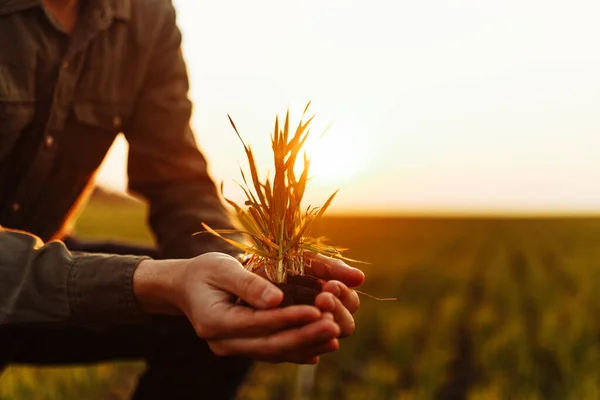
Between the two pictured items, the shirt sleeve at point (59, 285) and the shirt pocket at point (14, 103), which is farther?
the shirt pocket at point (14, 103)

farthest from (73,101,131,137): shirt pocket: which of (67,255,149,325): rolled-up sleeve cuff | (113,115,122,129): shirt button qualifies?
(67,255,149,325): rolled-up sleeve cuff

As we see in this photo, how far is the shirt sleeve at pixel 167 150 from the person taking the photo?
73.8 inches

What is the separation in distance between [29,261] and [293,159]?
536 mm

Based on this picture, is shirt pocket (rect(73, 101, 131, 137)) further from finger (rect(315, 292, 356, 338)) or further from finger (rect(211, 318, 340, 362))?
finger (rect(315, 292, 356, 338))

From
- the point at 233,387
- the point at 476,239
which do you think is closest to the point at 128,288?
the point at 233,387

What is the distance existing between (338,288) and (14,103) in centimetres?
101

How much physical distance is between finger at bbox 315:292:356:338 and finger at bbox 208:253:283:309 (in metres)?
0.07

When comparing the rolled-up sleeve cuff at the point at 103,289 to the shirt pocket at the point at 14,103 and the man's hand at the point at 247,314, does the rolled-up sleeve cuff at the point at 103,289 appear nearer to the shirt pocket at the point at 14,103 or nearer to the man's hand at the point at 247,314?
the man's hand at the point at 247,314

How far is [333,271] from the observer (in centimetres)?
123

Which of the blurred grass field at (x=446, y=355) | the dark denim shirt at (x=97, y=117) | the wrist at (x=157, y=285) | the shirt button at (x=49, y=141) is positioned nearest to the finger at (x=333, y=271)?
the wrist at (x=157, y=285)

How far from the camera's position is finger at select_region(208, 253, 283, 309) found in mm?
1046

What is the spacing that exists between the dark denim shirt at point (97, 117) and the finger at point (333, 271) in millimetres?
401

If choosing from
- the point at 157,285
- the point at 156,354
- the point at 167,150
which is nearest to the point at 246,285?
the point at 157,285

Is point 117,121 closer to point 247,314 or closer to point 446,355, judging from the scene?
point 247,314
